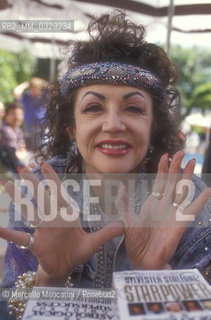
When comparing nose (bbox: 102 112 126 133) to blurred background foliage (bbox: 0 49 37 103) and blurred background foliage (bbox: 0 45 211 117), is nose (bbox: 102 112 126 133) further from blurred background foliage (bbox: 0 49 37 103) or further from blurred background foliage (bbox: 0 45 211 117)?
blurred background foliage (bbox: 0 49 37 103)

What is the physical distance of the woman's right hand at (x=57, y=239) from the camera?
1.95 feet

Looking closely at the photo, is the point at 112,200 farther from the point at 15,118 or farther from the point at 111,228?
the point at 15,118

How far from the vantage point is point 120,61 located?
769 mm

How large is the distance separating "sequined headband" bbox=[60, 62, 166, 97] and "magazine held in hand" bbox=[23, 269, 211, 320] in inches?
17.5

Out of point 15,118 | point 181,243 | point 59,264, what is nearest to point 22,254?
point 59,264

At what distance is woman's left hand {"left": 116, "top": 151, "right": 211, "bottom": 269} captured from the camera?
0.61m

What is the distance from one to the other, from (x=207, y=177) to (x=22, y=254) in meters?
0.57

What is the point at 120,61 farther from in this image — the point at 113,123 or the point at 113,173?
the point at 113,173

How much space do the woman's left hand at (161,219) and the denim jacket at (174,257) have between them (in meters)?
0.05

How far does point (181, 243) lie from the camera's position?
0.71 m

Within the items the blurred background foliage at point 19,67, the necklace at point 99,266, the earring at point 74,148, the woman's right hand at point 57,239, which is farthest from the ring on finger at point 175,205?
the blurred background foliage at point 19,67

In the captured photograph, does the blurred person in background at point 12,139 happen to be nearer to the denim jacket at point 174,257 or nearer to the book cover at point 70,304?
the denim jacket at point 174,257

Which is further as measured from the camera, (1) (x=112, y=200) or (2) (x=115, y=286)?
(1) (x=112, y=200)

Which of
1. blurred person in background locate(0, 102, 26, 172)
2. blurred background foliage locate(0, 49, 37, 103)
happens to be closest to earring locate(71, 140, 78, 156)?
blurred person in background locate(0, 102, 26, 172)
